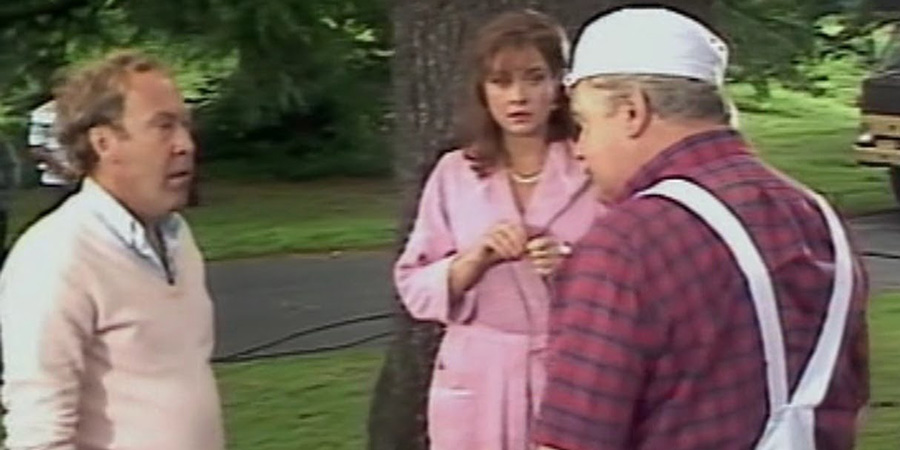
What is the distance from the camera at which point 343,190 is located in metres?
22.1

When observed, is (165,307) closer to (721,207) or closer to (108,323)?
(108,323)

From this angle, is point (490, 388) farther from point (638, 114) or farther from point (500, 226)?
point (638, 114)

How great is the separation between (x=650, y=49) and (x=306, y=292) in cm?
1115

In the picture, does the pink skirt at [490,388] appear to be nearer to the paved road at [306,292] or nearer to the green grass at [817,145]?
the paved road at [306,292]

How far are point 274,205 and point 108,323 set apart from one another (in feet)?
56.5

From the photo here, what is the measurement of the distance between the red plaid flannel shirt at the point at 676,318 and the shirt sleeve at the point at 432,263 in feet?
4.46

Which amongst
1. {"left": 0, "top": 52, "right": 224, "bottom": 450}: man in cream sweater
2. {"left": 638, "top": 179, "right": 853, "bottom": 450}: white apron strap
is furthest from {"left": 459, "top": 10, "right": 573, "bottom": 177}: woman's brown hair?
{"left": 638, "top": 179, "right": 853, "bottom": 450}: white apron strap

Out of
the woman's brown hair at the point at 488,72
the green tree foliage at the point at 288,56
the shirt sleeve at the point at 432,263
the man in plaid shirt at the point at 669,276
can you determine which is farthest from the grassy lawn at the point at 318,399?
the man in plaid shirt at the point at 669,276

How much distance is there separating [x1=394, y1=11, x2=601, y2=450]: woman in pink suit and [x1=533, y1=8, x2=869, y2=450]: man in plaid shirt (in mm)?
1261

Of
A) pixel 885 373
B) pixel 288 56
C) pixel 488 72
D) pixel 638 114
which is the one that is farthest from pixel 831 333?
pixel 288 56

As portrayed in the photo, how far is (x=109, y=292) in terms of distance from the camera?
335cm

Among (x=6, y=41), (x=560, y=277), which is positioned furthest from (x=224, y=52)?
(x=560, y=277)

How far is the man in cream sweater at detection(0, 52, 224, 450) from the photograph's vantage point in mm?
3271

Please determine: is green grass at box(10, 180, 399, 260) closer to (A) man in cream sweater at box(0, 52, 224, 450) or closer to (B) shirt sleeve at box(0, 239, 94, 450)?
(A) man in cream sweater at box(0, 52, 224, 450)
